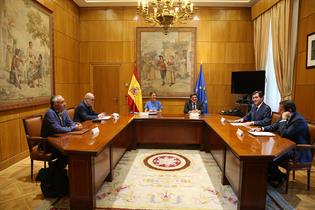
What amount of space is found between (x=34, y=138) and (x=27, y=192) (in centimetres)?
70

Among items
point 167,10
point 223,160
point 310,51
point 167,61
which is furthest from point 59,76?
point 310,51

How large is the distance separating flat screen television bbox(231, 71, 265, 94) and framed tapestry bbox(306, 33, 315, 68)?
1.38 m

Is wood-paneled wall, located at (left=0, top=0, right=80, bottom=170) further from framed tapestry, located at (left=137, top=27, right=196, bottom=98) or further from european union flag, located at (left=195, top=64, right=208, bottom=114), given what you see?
european union flag, located at (left=195, top=64, right=208, bottom=114)

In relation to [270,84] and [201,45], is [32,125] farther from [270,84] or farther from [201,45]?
[270,84]

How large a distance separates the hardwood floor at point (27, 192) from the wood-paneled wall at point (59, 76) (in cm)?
51

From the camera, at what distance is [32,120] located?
136 inches

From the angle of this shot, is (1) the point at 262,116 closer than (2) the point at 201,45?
Yes

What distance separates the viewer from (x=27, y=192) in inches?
117

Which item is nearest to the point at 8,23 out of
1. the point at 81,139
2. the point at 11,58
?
the point at 11,58

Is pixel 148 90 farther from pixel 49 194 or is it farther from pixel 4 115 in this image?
pixel 49 194

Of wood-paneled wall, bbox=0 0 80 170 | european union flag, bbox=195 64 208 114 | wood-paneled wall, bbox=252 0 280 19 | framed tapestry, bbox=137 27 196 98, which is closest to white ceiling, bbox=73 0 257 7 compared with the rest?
wood-paneled wall, bbox=252 0 280 19

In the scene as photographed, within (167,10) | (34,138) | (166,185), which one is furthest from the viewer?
(167,10)

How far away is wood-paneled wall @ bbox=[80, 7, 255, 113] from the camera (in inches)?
264

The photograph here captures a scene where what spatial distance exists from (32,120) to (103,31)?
4.22 m
